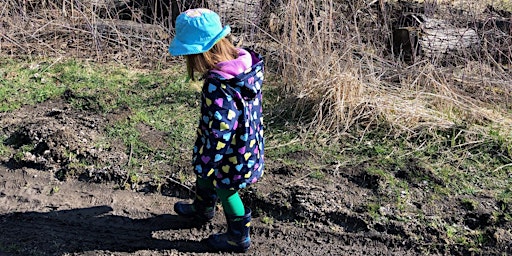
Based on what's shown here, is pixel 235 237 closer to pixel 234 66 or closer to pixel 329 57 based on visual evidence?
pixel 234 66

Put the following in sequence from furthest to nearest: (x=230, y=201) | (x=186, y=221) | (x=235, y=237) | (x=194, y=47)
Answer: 1. (x=186, y=221)
2. (x=235, y=237)
3. (x=230, y=201)
4. (x=194, y=47)

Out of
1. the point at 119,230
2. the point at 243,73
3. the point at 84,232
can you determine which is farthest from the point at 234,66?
the point at 84,232

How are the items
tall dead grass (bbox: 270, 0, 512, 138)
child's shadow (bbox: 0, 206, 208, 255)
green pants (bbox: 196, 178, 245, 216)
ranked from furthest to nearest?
tall dead grass (bbox: 270, 0, 512, 138)
child's shadow (bbox: 0, 206, 208, 255)
green pants (bbox: 196, 178, 245, 216)

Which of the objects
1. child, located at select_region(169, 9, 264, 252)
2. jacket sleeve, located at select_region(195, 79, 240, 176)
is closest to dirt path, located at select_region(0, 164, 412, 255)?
child, located at select_region(169, 9, 264, 252)

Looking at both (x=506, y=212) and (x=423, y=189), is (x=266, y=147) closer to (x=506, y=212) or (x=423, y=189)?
(x=423, y=189)

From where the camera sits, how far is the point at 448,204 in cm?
346

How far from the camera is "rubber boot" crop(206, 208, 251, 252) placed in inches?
118

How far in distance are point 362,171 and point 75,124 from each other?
2.13 meters

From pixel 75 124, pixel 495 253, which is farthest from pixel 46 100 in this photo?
pixel 495 253

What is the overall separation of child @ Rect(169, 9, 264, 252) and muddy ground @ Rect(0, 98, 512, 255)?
42 cm

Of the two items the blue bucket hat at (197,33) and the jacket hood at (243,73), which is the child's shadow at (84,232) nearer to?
the jacket hood at (243,73)

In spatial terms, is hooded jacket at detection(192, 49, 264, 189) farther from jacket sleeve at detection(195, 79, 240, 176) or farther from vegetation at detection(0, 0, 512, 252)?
vegetation at detection(0, 0, 512, 252)

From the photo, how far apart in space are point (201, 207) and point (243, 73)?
94 cm

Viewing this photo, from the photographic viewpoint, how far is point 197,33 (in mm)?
2578
